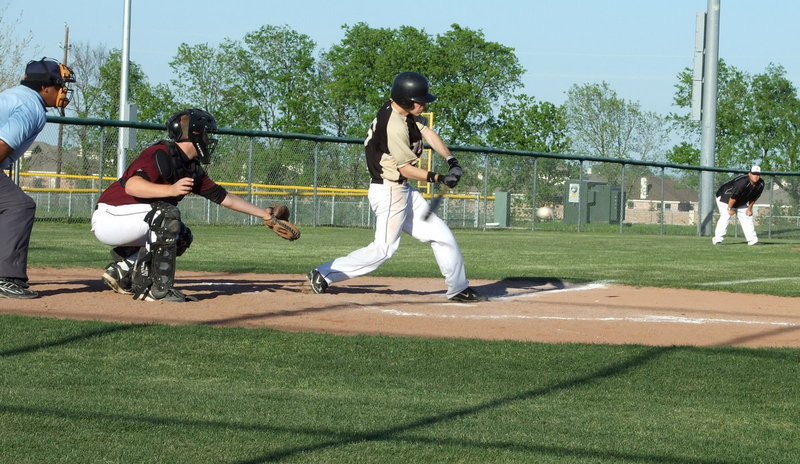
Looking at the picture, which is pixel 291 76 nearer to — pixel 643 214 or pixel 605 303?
pixel 643 214

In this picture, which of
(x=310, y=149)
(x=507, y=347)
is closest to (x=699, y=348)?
(x=507, y=347)

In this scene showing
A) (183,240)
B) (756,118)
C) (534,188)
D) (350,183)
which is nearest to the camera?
(183,240)

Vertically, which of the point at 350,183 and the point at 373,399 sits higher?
the point at 350,183

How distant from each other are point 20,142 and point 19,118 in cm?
17

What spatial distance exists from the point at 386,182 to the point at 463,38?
59487mm

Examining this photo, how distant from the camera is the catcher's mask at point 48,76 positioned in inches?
299

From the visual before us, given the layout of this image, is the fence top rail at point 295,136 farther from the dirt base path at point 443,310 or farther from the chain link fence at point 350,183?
the dirt base path at point 443,310

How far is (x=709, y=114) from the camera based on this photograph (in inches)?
1182

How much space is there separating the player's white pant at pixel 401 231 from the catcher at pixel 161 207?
86cm

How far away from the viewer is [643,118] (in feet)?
234

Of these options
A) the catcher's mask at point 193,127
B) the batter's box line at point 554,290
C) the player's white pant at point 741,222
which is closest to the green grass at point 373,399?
the catcher's mask at point 193,127

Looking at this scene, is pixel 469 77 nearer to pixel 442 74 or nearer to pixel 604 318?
pixel 442 74

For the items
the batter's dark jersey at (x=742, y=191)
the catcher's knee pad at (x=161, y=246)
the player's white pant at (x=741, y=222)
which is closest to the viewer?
the catcher's knee pad at (x=161, y=246)

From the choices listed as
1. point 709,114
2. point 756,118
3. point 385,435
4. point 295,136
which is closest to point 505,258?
point 295,136
